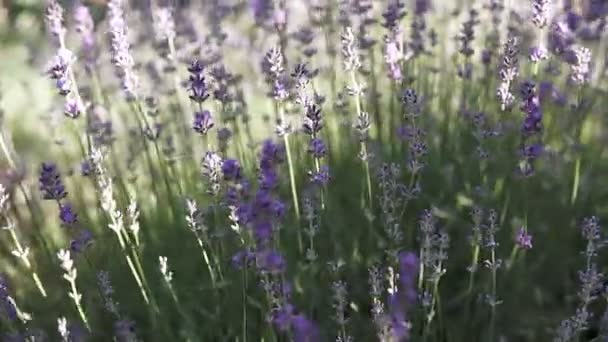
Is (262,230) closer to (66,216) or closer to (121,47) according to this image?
(66,216)

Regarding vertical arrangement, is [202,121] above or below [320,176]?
above

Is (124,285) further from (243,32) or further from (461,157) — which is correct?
(243,32)

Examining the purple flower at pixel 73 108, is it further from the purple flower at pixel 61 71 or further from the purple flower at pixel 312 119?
the purple flower at pixel 312 119

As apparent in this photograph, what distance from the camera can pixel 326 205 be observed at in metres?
2.78

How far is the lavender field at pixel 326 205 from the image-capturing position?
219cm

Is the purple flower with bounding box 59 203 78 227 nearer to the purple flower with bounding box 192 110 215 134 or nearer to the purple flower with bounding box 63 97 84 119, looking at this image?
the purple flower with bounding box 63 97 84 119

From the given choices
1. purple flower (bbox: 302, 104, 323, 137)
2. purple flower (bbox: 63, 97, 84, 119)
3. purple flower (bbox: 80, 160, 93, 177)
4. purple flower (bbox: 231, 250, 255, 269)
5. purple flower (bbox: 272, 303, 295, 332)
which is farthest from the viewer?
purple flower (bbox: 80, 160, 93, 177)

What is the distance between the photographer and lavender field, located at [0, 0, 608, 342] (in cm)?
219

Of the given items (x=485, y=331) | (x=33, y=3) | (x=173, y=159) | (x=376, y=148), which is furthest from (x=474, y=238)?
(x=33, y=3)

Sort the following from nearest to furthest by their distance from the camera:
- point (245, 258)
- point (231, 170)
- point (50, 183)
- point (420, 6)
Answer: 1. point (231, 170)
2. point (245, 258)
3. point (50, 183)
4. point (420, 6)

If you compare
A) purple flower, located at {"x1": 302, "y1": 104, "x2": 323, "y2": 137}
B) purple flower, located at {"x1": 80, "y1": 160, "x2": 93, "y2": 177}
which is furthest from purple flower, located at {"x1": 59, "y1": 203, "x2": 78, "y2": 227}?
purple flower, located at {"x1": 302, "y1": 104, "x2": 323, "y2": 137}

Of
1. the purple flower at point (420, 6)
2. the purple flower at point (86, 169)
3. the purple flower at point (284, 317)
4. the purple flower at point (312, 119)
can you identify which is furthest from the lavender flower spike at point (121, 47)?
the purple flower at point (420, 6)

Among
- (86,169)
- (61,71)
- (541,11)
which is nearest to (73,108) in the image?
(61,71)

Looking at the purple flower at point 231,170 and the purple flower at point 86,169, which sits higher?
the purple flower at point 86,169
